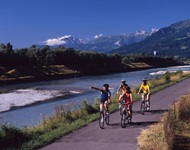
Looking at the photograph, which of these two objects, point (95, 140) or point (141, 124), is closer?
point (95, 140)

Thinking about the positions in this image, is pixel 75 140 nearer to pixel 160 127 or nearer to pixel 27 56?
pixel 160 127

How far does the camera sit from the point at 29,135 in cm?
1655

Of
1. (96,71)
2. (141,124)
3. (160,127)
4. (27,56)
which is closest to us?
(160,127)

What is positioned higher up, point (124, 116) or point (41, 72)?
point (41, 72)

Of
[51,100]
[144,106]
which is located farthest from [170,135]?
[51,100]

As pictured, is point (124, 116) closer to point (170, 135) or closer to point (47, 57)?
point (170, 135)

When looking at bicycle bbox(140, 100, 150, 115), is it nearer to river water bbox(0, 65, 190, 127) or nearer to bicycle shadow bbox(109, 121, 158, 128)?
bicycle shadow bbox(109, 121, 158, 128)

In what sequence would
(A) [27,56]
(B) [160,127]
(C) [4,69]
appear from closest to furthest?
(B) [160,127] → (C) [4,69] → (A) [27,56]

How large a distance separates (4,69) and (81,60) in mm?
41856

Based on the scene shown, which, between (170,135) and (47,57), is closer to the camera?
(170,135)

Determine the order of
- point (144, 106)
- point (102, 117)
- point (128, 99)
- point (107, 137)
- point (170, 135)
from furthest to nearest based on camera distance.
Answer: point (144, 106) → point (128, 99) → point (102, 117) → point (107, 137) → point (170, 135)

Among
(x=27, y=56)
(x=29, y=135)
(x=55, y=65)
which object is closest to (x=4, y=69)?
(x=27, y=56)

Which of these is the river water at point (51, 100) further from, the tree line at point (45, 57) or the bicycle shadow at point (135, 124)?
the tree line at point (45, 57)

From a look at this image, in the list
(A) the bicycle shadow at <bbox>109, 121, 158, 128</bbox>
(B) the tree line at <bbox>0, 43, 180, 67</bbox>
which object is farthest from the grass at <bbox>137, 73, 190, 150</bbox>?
(B) the tree line at <bbox>0, 43, 180, 67</bbox>
